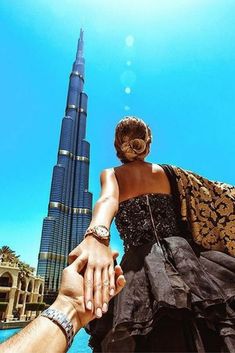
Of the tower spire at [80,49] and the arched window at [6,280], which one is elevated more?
the tower spire at [80,49]

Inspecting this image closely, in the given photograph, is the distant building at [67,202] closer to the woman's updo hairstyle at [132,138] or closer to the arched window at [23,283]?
the arched window at [23,283]

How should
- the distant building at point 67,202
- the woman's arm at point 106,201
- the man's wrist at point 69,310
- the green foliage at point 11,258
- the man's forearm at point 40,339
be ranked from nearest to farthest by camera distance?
the man's forearm at point 40,339 → the man's wrist at point 69,310 → the woman's arm at point 106,201 → the green foliage at point 11,258 → the distant building at point 67,202

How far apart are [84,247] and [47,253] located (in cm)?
10901

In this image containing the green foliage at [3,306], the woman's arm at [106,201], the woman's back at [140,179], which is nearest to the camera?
the woman's arm at [106,201]

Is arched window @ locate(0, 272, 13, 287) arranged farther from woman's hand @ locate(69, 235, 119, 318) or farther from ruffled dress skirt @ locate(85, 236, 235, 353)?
woman's hand @ locate(69, 235, 119, 318)

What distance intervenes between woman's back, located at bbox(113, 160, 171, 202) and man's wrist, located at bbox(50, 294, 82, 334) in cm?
93

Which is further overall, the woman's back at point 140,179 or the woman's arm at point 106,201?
the woman's back at point 140,179

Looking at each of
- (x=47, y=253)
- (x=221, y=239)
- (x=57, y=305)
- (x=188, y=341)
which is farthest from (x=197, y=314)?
(x=47, y=253)

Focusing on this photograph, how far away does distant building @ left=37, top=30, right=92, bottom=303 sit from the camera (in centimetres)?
10406

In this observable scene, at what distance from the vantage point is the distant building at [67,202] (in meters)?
104

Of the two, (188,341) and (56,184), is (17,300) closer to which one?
(188,341)

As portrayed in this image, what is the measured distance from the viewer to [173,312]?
57.6 inches

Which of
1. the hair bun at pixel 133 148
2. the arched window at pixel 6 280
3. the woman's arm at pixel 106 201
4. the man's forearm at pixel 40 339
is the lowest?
the man's forearm at pixel 40 339

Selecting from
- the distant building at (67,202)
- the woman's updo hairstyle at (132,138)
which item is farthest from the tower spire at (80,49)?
the woman's updo hairstyle at (132,138)
